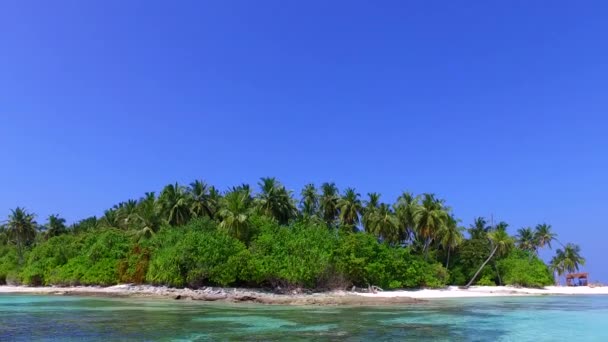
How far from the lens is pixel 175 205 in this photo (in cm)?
5953

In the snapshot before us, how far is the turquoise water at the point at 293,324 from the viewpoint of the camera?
21062 mm

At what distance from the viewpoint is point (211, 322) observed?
2606 centimetres

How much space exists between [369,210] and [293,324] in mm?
41551

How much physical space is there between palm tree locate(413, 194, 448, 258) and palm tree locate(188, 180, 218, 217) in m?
25.2

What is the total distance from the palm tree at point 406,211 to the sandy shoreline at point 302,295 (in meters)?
9.03

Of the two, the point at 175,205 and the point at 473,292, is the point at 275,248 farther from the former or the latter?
the point at 473,292

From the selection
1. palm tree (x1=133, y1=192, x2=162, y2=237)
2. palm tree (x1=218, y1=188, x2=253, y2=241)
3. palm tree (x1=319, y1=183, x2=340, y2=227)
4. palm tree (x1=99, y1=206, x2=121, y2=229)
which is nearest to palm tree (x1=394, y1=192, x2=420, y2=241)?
palm tree (x1=319, y1=183, x2=340, y2=227)

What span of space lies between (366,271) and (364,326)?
27523mm

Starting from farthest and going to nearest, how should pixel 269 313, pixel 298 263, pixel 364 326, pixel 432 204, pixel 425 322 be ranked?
pixel 432 204, pixel 298 263, pixel 269 313, pixel 425 322, pixel 364 326

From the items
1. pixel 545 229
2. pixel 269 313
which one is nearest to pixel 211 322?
pixel 269 313

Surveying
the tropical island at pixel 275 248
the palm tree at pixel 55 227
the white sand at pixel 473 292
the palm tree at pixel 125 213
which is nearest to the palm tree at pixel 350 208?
the tropical island at pixel 275 248

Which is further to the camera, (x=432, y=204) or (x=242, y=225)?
(x=432, y=204)

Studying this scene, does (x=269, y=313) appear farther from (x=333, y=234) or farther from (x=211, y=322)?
(x=333, y=234)

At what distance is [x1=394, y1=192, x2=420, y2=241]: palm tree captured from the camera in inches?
2465
